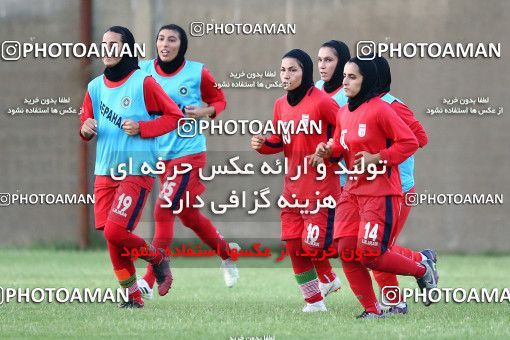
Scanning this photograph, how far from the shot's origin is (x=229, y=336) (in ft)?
27.3

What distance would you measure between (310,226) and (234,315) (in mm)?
913

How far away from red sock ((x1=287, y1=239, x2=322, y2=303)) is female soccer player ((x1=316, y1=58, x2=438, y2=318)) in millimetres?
791

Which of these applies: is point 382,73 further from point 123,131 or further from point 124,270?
point 124,270

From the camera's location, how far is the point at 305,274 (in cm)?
1026

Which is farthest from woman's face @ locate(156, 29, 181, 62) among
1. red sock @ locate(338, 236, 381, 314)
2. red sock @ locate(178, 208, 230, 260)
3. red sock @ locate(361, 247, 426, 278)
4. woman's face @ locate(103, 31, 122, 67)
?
red sock @ locate(361, 247, 426, 278)

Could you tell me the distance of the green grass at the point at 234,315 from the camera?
8578 millimetres

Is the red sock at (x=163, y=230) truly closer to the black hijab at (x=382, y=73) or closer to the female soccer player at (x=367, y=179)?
the female soccer player at (x=367, y=179)

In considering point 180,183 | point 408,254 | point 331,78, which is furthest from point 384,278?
point 180,183

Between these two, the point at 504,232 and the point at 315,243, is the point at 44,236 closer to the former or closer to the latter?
the point at 504,232

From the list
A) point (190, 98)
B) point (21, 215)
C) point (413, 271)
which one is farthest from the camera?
point (21, 215)

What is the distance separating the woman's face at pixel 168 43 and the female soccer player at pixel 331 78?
1375 mm

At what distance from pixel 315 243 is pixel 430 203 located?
7.00 m

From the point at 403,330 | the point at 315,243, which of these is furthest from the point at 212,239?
the point at 403,330

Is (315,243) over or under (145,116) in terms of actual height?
under
